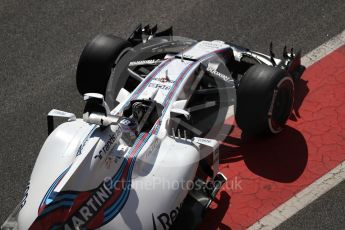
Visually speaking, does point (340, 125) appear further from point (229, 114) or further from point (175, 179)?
point (175, 179)

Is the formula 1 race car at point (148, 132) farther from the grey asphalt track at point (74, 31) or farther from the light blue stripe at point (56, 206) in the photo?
the grey asphalt track at point (74, 31)

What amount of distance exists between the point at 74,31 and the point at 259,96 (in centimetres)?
423

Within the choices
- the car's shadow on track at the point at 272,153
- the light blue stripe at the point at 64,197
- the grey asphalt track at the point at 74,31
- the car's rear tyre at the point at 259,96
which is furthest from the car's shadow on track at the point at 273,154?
the light blue stripe at the point at 64,197

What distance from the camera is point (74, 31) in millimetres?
9578

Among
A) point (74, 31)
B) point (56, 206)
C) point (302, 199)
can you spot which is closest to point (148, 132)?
point (56, 206)

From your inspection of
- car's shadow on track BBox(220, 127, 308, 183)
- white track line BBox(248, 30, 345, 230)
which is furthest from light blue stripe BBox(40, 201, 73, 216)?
car's shadow on track BBox(220, 127, 308, 183)

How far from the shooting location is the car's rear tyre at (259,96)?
6.64m

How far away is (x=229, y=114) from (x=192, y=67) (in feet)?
3.59

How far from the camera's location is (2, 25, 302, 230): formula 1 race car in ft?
18.0

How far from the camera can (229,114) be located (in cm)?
787

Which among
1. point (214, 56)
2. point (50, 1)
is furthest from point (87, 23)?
point (214, 56)

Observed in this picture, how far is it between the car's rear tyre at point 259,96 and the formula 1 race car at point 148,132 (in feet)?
0.04

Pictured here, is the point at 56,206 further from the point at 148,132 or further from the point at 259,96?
the point at 259,96

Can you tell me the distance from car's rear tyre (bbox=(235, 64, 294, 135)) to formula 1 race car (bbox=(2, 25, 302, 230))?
12 mm
